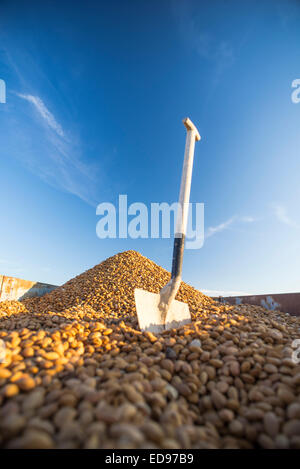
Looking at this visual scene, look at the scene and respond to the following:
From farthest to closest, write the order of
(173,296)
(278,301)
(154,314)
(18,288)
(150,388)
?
(18,288), (278,301), (173,296), (154,314), (150,388)

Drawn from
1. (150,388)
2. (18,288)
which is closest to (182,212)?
(150,388)

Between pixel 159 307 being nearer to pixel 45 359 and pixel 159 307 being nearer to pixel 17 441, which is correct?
pixel 45 359

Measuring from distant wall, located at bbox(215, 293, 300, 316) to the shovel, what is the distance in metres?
2.85

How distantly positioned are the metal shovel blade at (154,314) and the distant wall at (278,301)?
2.87 metres

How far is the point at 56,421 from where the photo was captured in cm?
84

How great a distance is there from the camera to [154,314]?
2164mm

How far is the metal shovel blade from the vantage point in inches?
80.2

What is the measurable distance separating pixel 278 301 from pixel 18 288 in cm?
559

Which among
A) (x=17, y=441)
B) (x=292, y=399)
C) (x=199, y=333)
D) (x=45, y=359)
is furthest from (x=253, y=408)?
(x=45, y=359)

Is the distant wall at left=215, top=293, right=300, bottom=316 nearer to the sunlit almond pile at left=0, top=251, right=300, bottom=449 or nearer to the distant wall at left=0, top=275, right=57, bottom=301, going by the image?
the sunlit almond pile at left=0, top=251, right=300, bottom=449
